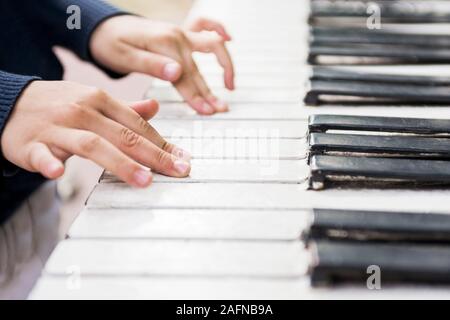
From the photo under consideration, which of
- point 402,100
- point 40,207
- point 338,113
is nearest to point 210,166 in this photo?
point 338,113

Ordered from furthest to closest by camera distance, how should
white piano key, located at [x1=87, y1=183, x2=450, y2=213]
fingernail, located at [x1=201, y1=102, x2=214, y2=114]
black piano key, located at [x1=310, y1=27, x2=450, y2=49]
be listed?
1. black piano key, located at [x1=310, y1=27, x2=450, y2=49]
2. fingernail, located at [x1=201, y1=102, x2=214, y2=114]
3. white piano key, located at [x1=87, y1=183, x2=450, y2=213]

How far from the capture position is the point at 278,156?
923mm

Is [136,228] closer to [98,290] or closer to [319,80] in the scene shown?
[98,290]

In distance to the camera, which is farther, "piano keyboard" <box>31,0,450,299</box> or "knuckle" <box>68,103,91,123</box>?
"knuckle" <box>68,103,91,123</box>

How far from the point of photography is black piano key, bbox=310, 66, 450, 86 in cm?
114

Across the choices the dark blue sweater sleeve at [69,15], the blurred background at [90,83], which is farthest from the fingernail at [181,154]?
the blurred background at [90,83]

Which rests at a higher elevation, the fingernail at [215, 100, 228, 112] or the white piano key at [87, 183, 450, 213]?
the fingernail at [215, 100, 228, 112]

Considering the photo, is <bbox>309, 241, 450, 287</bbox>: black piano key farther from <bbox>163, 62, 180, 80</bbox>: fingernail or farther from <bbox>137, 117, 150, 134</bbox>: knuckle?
<bbox>163, 62, 180, 80</bbox>: fingernail

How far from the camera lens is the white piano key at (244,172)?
2.80 feet

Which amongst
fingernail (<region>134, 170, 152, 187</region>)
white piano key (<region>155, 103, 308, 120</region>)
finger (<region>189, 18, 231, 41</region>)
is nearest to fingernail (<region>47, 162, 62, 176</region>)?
fingernail (<region>134, 170, 152, 187</region>)

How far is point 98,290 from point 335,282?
25 cm

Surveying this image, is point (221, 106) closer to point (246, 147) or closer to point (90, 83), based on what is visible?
point (246, 147)

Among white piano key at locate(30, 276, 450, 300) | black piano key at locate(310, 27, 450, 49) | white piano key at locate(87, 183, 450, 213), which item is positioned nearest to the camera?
white piano key at locate(30, 276, 450, 300)

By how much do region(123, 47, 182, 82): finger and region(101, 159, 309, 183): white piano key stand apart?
0.95 feet
